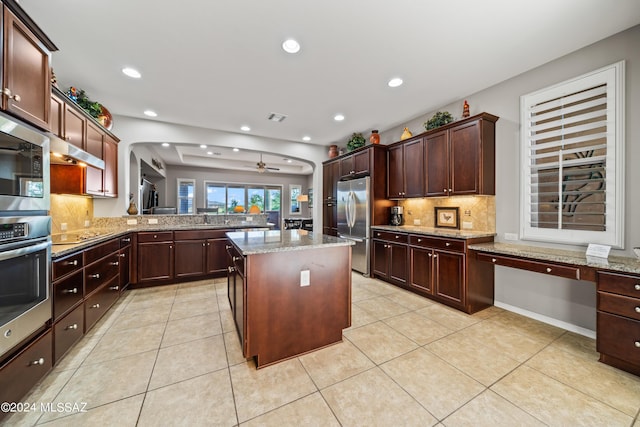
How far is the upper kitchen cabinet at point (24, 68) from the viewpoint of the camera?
4.62ft

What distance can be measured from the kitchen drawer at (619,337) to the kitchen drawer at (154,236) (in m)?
5.06

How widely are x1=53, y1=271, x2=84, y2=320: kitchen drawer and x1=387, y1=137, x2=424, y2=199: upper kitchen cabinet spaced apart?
417 centimetres

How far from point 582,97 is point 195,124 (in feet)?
17.7

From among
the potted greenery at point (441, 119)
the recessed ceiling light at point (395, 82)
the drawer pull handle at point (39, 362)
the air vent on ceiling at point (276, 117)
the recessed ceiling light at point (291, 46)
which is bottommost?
the drawer pull handle at point (39, 362)

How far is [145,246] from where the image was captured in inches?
144

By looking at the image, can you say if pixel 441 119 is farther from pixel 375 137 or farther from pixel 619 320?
pixel 619 320

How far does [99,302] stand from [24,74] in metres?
2.15

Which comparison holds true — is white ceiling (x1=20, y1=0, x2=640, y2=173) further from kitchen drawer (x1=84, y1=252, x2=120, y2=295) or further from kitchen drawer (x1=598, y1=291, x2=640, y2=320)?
kitchen drawer (x1=598, y1=291, x2=640, y2=320)

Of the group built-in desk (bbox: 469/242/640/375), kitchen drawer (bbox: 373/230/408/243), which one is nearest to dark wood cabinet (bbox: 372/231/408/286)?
kitchen drawer (bbox: 373/230/408/243)

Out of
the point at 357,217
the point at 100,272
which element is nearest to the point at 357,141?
the point at 357,217

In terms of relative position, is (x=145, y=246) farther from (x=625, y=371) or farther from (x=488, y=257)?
(x=625, y=371)

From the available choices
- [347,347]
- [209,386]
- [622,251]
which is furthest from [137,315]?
[622,251]

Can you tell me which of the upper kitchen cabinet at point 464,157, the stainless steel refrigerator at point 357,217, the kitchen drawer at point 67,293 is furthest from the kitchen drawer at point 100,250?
the upper kitchen cabinet at point 464,157

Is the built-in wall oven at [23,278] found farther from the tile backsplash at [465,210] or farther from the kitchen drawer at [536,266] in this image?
the tile backsplash at [465,210]
